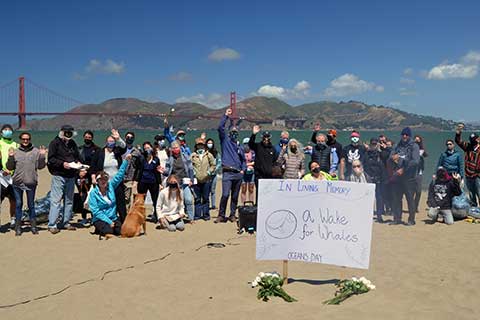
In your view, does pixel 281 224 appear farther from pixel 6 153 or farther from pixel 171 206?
pixel 6 153

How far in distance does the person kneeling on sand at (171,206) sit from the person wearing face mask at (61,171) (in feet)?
5.42

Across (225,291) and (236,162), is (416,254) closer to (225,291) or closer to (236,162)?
(225,291)

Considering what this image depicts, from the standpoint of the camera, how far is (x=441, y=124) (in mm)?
169375

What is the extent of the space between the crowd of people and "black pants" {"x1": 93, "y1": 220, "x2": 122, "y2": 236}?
0.06ft

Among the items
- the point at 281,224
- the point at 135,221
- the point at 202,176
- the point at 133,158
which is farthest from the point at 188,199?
the point at 281,224

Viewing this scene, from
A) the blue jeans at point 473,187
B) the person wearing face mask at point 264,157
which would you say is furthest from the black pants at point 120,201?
the blue jeans at point 473,187

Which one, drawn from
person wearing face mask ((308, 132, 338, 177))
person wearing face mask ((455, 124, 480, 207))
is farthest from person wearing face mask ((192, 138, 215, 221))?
person wearing face mask ((455, 124, 480, 207))

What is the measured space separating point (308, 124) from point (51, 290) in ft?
488

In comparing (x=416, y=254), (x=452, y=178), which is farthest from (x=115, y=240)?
(x=452, y=178)

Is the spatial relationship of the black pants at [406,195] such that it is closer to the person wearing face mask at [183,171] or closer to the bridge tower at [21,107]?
the person wearing face mask at [183,171]

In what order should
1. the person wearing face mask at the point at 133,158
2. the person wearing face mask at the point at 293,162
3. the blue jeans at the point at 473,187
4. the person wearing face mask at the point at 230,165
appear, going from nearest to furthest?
the person wearing face mask at the point at 293,162 → the person wearing face mask at the point at 133,158 → the person wearing face mask at the point at 230,165 → the blue jeans at the point at 473,187

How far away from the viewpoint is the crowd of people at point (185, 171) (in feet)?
26.1

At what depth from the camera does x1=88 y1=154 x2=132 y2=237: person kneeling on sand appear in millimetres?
7890

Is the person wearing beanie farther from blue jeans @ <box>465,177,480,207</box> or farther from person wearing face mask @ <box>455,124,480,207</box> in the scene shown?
blue jeans @ <box>465,177,480,207</box>
